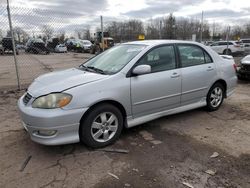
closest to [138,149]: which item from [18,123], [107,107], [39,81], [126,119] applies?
[126,119]

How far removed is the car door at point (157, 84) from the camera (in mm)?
3781

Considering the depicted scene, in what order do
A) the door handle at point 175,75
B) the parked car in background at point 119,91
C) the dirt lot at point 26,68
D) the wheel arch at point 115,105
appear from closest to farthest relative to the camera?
the parked car in background at point 119,91 < the wheel arch at point 115,105 < the door handle at point 175,75 < the dirt lot at point 26,68

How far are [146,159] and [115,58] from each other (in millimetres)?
1826

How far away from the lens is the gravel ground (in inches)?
110

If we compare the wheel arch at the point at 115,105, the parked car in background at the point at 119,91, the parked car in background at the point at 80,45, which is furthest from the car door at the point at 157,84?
the parked car in background at the point at 80,45

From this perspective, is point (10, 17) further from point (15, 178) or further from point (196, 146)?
point (196, 146)

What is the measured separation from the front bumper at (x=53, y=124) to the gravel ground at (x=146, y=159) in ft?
1.00

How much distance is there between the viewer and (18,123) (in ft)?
14.9

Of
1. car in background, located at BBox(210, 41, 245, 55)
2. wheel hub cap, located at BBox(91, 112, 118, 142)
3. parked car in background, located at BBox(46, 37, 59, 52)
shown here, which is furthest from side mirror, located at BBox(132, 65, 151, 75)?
car in background, located at BBox(210, 41, 245, 55)

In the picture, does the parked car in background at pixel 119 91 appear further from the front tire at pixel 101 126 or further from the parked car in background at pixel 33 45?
the parked car in background at pixel 33 45

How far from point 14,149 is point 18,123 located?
1.09 m

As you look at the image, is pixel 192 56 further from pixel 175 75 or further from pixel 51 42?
pixel 51 42

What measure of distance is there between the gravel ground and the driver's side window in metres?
1.08

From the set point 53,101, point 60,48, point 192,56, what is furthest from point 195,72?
point 60,48
